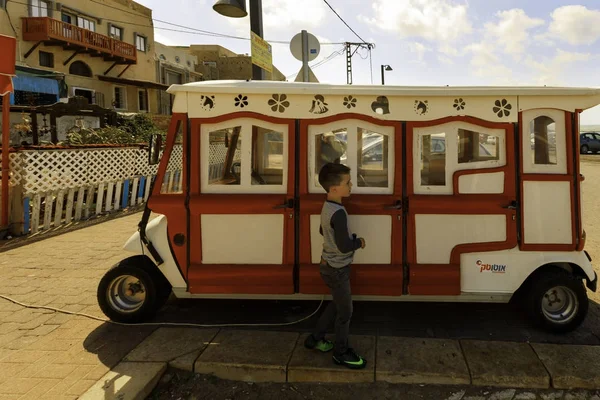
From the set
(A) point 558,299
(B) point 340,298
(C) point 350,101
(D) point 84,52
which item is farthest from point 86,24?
(A) point 558,299

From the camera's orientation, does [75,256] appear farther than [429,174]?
Yes

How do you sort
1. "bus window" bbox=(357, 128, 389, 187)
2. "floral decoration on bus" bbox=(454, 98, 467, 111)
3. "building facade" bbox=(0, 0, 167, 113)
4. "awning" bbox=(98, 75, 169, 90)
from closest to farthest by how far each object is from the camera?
1. "floral decoration on bus" bbox=(454, 98, 467, 111)
2. "bus window" bbox=(357, 128, 389, 187)
3. "building facade" bbox=(0, 0, 167, 113)
4. "awning" bbox=(98, 75, 169, 90)

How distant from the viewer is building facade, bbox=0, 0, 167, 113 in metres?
22.0

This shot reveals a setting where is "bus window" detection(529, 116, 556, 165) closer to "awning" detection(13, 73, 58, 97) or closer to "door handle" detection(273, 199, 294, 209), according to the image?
"door handle" detection(273, 199, 294, 209)

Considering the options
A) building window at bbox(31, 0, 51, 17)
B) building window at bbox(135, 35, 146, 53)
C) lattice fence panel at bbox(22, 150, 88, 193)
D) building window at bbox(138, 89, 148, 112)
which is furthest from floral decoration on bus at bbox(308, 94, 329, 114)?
building window at bbox(135, 35, 146, 53)

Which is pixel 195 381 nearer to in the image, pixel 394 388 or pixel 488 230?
pixel 394 388

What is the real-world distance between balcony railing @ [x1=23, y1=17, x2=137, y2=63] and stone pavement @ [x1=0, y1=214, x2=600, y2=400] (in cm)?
2371

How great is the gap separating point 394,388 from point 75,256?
522 centimetres

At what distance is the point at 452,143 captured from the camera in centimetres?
374

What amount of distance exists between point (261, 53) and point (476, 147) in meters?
4.07

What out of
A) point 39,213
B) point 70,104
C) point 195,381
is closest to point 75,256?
point 39,213

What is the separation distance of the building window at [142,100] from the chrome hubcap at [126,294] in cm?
3062

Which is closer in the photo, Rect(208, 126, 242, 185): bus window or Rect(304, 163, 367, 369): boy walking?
Rect(304, 163, 367, 369): boy walking

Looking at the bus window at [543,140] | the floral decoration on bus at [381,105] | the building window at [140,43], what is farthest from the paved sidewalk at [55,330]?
the building window at [140,43]
